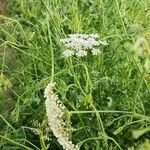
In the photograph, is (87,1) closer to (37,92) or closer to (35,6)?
(35,6)

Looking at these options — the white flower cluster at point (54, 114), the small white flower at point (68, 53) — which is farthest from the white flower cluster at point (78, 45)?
the white flower cluster at point (54, 114)

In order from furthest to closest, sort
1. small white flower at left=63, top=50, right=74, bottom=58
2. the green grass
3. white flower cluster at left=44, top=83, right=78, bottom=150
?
small white flower at left=63, top=50, right=74, bottom=58
the green grass
white flower cluster at left=44, top=83, right=78, bottom=150

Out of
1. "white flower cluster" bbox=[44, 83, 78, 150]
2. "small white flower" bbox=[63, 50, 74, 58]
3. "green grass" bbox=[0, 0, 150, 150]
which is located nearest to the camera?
"white flower cluster" bbox=[44, 83, 78, 150]

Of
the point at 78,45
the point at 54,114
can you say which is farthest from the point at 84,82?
the point at 54,114

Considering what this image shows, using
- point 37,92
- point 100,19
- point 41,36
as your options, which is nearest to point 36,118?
point 37,92

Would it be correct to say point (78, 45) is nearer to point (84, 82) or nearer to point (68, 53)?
point (68, 53)

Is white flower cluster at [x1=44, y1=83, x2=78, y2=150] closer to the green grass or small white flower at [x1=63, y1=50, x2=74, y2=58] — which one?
the green grass

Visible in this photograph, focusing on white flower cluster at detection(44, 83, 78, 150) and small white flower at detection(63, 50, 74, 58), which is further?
small white flower at detection(63, 50, 74, 58)

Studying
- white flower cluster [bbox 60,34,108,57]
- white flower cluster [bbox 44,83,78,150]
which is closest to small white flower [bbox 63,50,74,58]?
white flower cluster [bbox 60,34,108,57]
